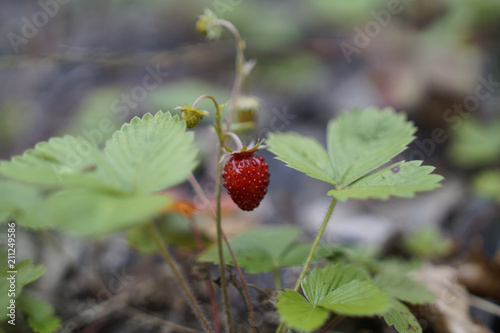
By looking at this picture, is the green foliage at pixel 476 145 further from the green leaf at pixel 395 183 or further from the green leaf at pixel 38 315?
the green leaf at pixel 38 315

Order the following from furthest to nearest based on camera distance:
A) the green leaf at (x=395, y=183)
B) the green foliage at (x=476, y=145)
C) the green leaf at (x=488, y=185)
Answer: the green foliage at (x=476, y=145), the green leaf at (x=488, y=185), the green leaf at (x=395, y=183)

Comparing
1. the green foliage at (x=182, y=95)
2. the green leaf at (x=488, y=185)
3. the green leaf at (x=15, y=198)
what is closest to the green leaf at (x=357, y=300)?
the green leaf at (x=15, y=198)

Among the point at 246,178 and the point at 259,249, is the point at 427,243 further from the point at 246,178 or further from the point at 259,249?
the point at 246,178

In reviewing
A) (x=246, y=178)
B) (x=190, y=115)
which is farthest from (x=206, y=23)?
(x=246, y=178)

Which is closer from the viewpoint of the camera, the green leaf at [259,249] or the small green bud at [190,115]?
the small green bud at [190,115]

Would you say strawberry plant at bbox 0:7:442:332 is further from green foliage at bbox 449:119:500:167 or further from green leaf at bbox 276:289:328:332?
green foliage at bbox 449:119:500:167

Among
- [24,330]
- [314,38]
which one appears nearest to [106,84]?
[314,38]
